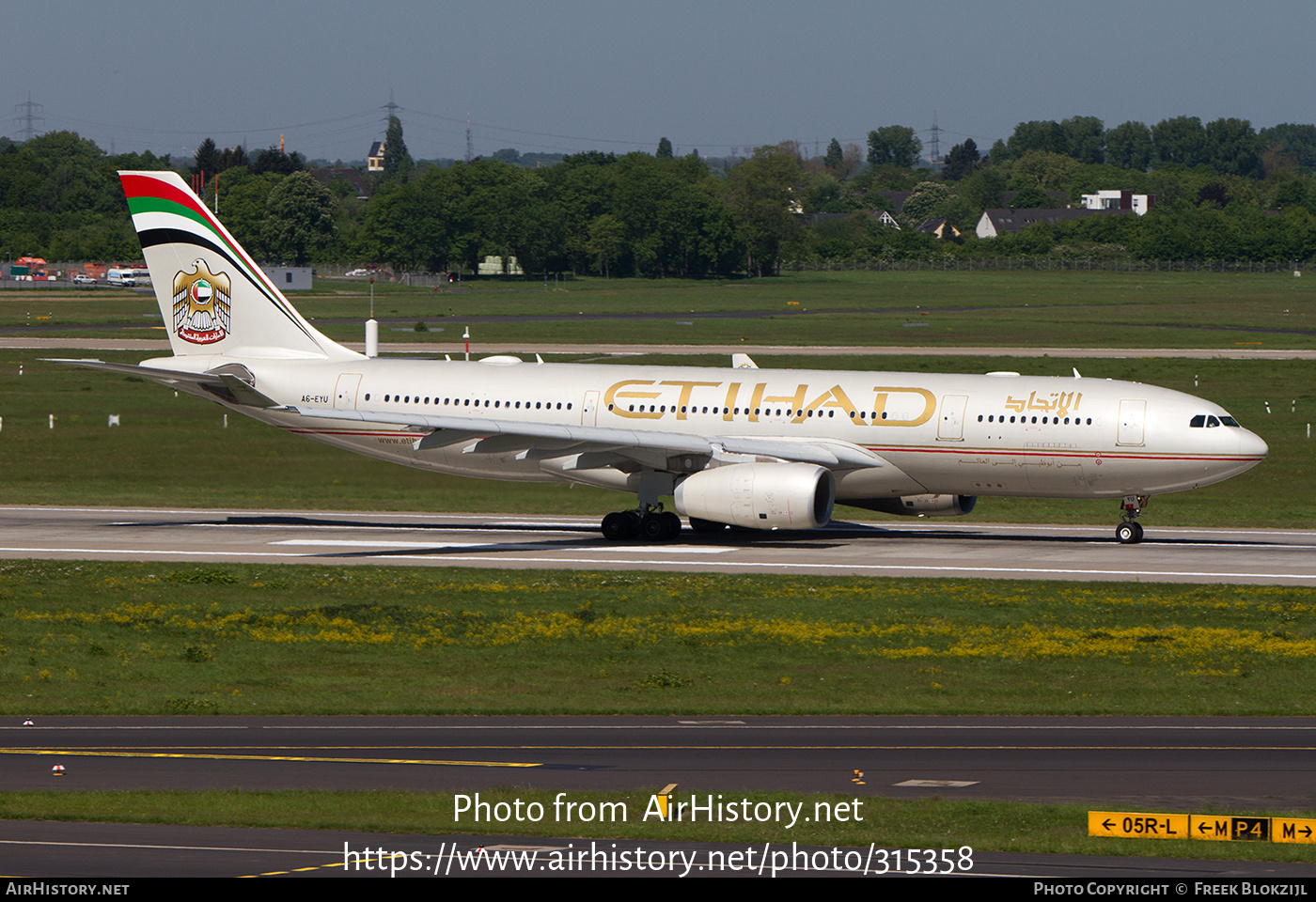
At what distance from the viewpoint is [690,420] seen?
45.7 meters

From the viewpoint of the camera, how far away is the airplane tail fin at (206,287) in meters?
50.1

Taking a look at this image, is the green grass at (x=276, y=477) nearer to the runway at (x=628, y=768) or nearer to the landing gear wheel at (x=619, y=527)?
the landing gear wheel at (x=619, y=527)

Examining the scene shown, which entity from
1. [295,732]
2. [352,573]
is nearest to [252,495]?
[352,573]

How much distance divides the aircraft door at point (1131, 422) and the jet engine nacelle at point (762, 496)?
783 cm

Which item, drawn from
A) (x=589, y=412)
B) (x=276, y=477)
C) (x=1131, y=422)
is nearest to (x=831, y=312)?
(x=276, y=477)

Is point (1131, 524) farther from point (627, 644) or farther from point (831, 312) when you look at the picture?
point (831, 312)

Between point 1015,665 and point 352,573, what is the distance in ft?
56.6

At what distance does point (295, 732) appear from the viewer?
24.1m

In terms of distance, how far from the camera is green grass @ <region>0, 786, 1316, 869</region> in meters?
17.8

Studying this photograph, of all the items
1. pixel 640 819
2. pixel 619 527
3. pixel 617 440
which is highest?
pixel 617 440

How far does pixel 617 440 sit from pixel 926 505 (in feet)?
30.7

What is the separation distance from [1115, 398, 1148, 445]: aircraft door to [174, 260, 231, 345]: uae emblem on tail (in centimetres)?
2683

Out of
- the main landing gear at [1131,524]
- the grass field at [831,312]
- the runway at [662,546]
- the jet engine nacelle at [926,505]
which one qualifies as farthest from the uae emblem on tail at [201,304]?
the grass field at [831,312]

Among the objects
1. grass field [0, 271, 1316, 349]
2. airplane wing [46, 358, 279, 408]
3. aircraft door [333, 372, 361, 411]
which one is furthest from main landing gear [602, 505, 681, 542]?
grass field [0, 271, 1316, 349]
